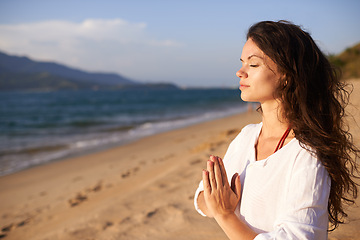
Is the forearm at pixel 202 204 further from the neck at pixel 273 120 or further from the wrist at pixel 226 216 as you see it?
the neck at pixel 273 120

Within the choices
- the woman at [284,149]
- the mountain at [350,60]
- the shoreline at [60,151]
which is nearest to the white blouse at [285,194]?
the woman at [284,149]

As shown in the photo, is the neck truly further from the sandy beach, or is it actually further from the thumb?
the sandy beach

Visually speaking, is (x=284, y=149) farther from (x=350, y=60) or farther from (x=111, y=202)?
(x=350, y=60)

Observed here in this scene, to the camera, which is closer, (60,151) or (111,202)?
(111,202)

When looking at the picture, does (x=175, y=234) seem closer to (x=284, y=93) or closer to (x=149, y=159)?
(x=284, y=93)

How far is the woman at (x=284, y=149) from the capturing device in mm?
1083

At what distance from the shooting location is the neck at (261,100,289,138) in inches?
52.2

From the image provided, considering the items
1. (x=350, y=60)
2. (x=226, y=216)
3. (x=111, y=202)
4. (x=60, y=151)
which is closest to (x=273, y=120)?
(x=226, y=216)

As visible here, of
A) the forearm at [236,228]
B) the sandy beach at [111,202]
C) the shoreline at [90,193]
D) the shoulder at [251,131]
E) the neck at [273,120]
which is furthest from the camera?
the shoreline at [90,193]

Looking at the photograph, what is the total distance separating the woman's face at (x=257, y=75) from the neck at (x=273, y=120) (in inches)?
1.5

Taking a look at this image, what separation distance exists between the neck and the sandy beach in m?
0.88

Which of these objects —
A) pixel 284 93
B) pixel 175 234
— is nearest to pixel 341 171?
pixel 284 93

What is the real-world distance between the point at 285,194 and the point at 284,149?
0.60 ft

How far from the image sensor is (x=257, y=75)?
130 cm
